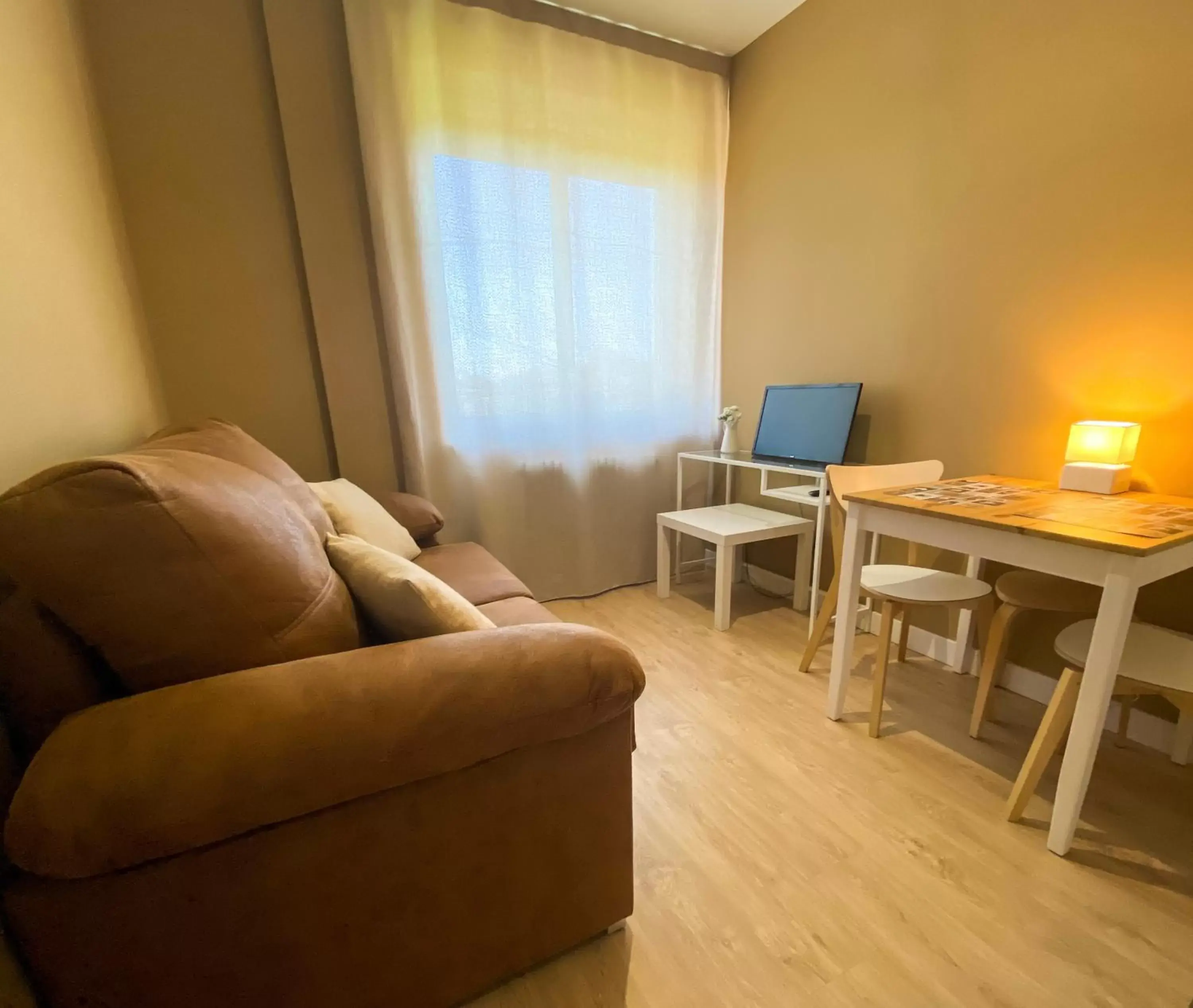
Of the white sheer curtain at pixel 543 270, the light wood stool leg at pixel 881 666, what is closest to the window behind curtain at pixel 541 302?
the white sheer curtain at pixel 543 270

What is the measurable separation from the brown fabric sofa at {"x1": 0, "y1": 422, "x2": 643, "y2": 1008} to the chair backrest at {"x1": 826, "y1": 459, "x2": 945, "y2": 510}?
1.13 meters

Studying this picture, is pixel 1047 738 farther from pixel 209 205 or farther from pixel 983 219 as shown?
pixel 209 205

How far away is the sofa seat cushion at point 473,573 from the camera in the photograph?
65.8 inches

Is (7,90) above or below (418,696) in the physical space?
above

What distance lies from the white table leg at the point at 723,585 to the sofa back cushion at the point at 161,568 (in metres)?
1.77

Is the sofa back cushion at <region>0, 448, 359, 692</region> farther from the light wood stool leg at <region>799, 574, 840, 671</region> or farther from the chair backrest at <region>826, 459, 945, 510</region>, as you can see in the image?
the light wood stool leg at <region>799, 574, 840, 671</region>

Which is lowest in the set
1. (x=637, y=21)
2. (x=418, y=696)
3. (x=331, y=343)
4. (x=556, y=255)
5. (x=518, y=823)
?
(x=518, y=823)

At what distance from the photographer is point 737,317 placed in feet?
9.48

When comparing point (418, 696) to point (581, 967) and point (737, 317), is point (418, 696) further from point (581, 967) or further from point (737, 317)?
point (737, 317)

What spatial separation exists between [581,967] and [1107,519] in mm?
1518

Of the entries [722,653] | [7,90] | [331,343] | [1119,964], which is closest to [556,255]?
[331,343]

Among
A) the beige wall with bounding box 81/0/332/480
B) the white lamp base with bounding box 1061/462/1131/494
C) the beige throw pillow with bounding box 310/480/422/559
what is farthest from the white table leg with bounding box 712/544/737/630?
the beige wall with bounding box 81/0/332/480

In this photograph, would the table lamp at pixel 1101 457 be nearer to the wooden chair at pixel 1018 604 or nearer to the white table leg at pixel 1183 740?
the wooden chair at pixel 1018 604

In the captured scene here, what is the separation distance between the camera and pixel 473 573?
1.84 meters
